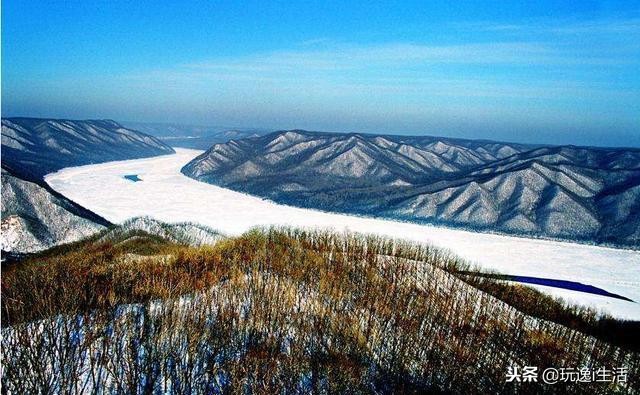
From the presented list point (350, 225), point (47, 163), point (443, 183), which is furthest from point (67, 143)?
point (443, 183)

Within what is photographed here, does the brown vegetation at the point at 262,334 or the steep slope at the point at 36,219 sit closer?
the brown vegetation at the point at 262,334

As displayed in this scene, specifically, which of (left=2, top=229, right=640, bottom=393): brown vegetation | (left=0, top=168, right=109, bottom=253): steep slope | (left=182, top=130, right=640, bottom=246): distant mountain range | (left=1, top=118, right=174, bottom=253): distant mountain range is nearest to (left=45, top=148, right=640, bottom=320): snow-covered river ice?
(left=182, top=130, right=640, bottom=246): distant mountain range

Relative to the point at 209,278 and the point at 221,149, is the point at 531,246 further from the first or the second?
the point at 221,149

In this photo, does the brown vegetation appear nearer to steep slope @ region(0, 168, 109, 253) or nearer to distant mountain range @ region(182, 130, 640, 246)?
steep slope @ region(0, 168, 109, 253)

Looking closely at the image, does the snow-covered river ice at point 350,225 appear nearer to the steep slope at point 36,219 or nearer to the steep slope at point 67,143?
the steep slope at point 36,219

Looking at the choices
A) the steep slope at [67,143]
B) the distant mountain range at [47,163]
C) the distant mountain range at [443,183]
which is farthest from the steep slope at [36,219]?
the steep slope at [67,143]

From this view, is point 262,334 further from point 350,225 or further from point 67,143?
point 67,143
